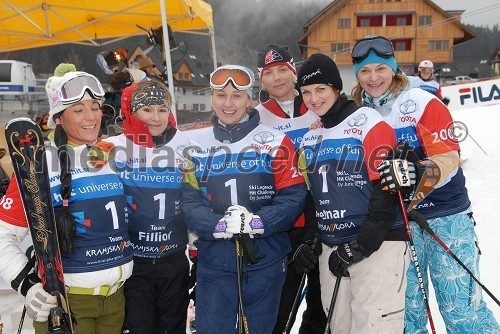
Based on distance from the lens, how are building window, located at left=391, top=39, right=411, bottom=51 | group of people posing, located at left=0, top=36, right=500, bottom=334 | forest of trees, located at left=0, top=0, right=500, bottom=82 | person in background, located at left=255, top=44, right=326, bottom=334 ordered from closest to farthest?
group of people posing, located at left=0, top=36, right=500, bottom=334 < person in background, located at left=255, top=44, right=326, bottom=334 < forest of trees, located at left=0, top=0, right=500, bottom=82 < building window, located at left=391, top=39, right=411, bottom=51

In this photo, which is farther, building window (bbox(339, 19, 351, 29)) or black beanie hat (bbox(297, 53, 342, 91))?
building window (bbox(339, 19, 351, 29))

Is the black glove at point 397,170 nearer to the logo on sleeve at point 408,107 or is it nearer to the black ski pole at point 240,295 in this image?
the logo on sleeve at point 408,107

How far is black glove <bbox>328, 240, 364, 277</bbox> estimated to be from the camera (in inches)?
97.0

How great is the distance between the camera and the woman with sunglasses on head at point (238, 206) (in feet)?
8.46

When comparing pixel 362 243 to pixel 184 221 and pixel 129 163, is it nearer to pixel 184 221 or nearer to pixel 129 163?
pixel 184 221

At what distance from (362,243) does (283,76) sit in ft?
5.26

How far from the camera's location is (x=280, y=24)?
47375 millimetres

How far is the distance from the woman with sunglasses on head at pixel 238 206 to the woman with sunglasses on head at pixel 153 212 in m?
0.20

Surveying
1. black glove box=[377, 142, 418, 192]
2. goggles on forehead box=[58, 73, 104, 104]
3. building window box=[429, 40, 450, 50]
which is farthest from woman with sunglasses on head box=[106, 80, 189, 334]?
building window box=[429, 40, 450, 50]

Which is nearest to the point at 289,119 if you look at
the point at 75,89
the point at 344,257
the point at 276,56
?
the point at 276,56

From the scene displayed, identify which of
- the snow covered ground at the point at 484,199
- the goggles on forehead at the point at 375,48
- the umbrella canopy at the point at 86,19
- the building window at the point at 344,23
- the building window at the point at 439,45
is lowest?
the snow covered ground at the point at 484,199

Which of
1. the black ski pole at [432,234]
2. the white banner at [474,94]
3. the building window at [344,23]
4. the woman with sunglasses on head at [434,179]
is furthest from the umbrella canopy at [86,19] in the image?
the building window at [344,23]

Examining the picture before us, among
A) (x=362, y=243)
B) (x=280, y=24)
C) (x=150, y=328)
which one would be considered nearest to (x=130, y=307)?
(x=150, y=328)

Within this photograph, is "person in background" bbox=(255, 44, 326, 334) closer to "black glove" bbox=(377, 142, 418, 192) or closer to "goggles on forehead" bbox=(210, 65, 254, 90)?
"goggles on forehead" bbox=(210, 65, 254, 90)
